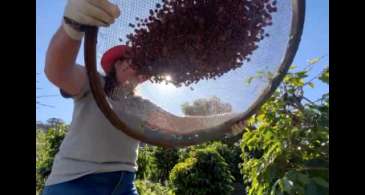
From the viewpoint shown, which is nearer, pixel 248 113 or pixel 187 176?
pixel 248 113

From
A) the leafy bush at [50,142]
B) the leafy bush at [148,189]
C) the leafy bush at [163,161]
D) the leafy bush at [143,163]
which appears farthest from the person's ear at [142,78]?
the leafy bush at [163,161]

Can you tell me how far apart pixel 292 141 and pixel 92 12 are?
125 cm

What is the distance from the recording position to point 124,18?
3.23 ft

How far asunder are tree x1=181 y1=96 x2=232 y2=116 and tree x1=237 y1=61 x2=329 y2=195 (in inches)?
28.6

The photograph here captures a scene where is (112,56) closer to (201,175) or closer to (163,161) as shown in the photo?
(201,175)

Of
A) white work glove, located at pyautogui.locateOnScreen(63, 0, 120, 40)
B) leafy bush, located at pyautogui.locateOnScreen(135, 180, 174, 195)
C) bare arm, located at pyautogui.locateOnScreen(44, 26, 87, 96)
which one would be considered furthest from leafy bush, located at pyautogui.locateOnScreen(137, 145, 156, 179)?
white work glove, located at pyautogui.locateOnScreen(63, 0, 120, 40)

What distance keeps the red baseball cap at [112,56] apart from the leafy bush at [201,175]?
504 centimetres

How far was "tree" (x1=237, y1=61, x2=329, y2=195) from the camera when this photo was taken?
177 centimetres

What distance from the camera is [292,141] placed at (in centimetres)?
197

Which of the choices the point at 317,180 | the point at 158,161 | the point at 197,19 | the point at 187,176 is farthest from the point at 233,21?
the point at 158,161

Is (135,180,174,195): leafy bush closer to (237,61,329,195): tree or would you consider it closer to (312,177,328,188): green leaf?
(237,61,329,195): tree

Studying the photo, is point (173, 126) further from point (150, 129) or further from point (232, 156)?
point (232, 156)

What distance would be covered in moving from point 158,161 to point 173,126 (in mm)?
6887

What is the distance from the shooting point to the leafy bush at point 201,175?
6.00 meters
